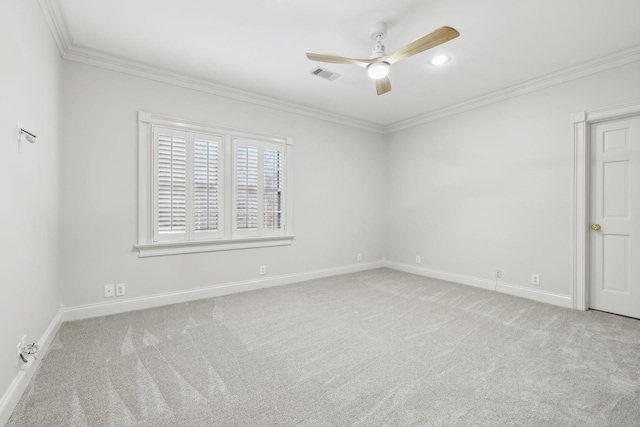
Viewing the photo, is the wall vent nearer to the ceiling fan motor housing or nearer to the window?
the ceiling fan motor housing

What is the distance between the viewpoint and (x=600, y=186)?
3.35 m

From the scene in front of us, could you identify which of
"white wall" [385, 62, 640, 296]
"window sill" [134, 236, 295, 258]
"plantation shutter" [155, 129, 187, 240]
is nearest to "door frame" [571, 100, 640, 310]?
"white wall" [385, 62, 640, 296]

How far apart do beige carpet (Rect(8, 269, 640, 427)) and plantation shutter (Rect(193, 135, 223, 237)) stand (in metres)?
1.03

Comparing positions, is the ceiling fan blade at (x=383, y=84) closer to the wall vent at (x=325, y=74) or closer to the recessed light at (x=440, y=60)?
the recessed light at (x=440, y=60)

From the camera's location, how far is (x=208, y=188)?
3.82m

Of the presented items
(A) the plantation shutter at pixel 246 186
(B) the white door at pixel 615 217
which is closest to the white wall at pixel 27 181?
(A) the plantation shutter at pixel 246 186

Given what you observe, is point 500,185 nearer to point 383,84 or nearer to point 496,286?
point 496,286

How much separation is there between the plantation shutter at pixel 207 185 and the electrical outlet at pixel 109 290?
1043 mm

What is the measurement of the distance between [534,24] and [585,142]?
1.63m

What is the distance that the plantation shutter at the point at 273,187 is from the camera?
14.3 feet

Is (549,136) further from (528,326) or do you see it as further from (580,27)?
(528,326)

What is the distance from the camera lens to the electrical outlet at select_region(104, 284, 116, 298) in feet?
10.5

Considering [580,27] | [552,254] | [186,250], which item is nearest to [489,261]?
[552,254]

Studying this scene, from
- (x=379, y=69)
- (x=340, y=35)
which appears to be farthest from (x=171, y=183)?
(x=379, y=69)
